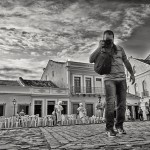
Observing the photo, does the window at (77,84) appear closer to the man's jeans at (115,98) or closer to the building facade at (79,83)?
the building facade at (79,83)

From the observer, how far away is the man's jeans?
352 centimetres

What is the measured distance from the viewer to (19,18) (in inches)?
445

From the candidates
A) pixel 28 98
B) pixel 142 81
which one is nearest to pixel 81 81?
pixel 28 98

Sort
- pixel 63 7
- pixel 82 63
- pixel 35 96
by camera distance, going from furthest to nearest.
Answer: pixel 82 63, pixel 35 96, pixel 63 7

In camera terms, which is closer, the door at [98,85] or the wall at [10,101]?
the wall at [10,101]

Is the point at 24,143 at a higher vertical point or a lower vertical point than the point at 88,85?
lower

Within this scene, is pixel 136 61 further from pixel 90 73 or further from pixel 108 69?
pixel 108 69

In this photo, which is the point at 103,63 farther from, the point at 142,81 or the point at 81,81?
the point at 142,81

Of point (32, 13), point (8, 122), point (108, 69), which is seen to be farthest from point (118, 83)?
point (8, 122)

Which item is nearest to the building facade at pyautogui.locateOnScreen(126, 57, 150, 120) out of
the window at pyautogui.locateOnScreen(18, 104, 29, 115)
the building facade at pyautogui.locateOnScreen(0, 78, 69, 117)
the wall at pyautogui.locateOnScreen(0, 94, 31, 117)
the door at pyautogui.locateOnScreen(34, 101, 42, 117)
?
the building facade at pyautogui.locateOnScreen(0, 78, 69, 117)

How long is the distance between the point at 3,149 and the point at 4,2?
22.6ft

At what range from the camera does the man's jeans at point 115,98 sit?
11.5 feet

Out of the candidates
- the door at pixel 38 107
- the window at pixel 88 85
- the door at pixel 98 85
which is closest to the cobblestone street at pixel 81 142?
the door at pixel 38 107

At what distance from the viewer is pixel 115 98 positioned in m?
3.85
